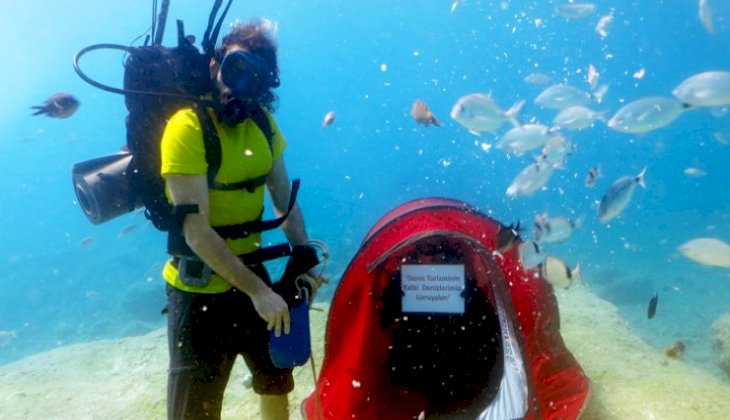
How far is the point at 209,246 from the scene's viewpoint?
2365mm

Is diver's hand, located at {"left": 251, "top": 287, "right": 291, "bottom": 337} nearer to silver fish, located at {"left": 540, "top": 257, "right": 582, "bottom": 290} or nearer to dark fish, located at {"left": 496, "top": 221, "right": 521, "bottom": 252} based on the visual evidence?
dark fish, located at {"left": 496, "top": 221, "right": 521, "bottom": 252}

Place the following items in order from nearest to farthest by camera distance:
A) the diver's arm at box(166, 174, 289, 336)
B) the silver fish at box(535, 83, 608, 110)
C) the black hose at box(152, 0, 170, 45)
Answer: the diver's arm at box(166, 174, 289, 336)
the black hose at box(152, 0, 170, 45)
the silver fish at box(535, 83, 608, 110)

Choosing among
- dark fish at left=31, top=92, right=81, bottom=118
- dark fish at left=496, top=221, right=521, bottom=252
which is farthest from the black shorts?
dark fish at left=31, top=92, right=81, bottom=118

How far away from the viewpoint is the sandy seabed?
4016 millimetres

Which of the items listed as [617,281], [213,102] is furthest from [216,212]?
[617,281]

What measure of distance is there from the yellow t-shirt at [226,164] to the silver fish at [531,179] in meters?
3.76

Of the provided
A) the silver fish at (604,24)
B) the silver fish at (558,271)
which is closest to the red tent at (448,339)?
the silver fish at (558,271)

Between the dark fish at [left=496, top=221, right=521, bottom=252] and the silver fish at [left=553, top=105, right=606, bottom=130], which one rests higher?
the silver fish at [left=553, top=105, right=606, bottom=130]

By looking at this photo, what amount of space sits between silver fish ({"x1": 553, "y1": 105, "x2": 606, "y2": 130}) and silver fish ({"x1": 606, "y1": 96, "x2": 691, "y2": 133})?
71 cm

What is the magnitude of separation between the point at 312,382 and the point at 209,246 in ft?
10.7

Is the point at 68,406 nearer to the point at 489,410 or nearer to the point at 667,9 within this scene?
the point at 489,410

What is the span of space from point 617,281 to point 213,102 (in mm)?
20026

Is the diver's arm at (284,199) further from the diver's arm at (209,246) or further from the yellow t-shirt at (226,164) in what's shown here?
the diver's arm at (209,246)

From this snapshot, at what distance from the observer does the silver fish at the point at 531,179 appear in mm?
5762
